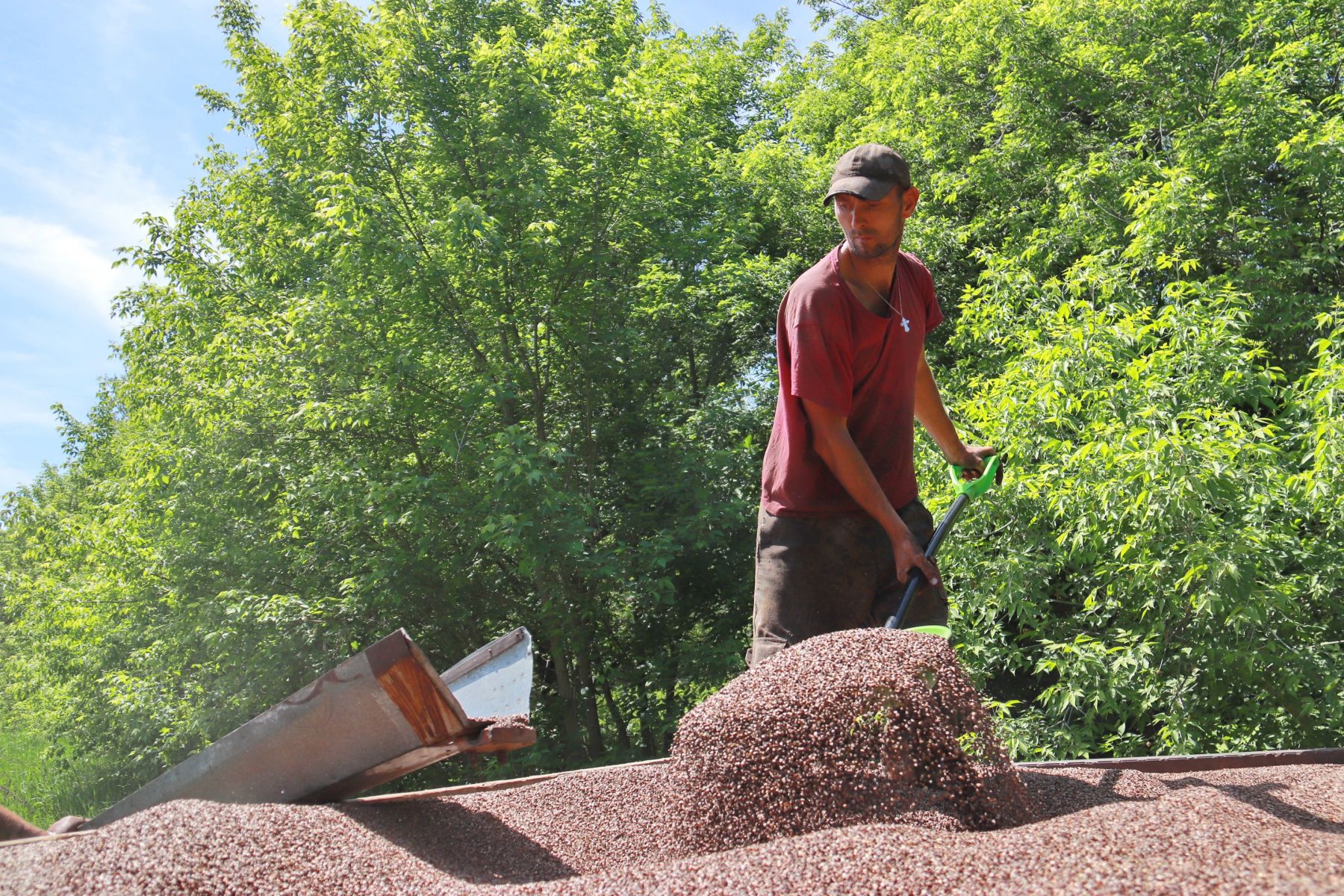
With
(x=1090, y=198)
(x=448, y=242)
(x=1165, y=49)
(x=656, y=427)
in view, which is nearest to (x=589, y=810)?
(x=448, y=242)

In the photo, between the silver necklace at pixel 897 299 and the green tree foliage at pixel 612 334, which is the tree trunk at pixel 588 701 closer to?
the green tree foliage at pixel 612 334

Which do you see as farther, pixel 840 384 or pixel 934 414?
pixel 934 414

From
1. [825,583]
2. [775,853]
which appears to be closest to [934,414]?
[825,583]

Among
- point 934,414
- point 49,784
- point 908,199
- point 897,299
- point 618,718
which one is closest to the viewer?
point 908,199

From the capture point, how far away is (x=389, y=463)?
8773 millimetres

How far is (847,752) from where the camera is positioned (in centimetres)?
196

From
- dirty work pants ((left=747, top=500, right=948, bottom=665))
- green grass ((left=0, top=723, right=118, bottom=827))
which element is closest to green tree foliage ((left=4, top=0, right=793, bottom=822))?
green grass ((left=0, top=723, right=118, bottom=827))

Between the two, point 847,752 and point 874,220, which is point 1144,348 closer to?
point 874,220

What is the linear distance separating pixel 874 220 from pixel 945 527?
79 centimetres

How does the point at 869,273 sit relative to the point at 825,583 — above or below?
above

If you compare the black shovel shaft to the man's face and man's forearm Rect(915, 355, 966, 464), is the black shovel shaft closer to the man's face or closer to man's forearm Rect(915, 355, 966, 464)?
man's forearm Rect(915, 355, 966, 464)

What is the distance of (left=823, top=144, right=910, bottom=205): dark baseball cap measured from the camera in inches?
96.3

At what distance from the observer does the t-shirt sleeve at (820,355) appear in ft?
8.09

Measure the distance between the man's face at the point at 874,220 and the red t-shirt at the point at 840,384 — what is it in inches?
3.0
